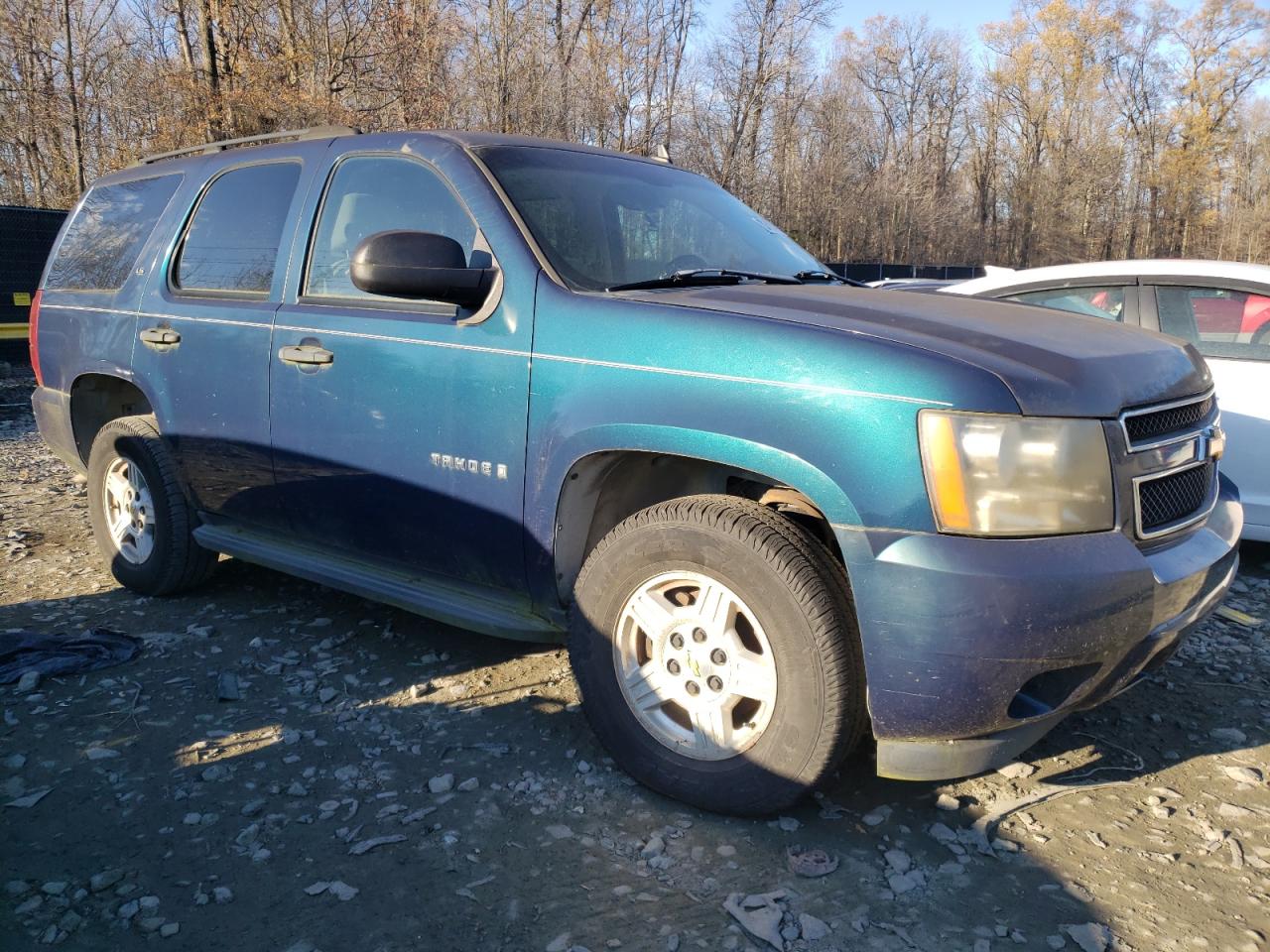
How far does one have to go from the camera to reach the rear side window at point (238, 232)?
13.4ft

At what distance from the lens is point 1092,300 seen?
5625 millimetres

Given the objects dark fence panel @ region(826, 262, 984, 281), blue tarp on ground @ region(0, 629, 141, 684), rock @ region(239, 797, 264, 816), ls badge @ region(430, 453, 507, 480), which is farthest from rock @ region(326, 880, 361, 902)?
dark fence panel @ region(826, 262, 984, 281)

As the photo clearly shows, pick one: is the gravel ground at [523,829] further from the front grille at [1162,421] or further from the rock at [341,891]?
the front grille at [1162,421]

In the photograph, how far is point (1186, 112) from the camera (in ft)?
161

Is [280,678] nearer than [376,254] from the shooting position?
No

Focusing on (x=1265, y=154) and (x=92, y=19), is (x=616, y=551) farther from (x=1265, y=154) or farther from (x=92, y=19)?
(x=1265, y=154)

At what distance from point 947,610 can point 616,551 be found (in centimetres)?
99

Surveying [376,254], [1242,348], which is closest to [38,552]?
[376,254]

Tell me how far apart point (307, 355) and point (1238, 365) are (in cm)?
458

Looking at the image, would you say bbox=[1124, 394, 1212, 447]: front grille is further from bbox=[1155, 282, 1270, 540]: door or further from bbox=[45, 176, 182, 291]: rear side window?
bbox=[45, 176, 182, 291]: rear side window

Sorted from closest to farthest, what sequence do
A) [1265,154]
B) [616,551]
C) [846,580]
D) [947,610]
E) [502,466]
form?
[947,610]
[846,580]
[616,551]
[502,466]
[1265,154]

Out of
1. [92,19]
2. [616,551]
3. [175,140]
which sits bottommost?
[616,551]

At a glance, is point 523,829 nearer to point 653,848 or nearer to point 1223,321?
point 653,848

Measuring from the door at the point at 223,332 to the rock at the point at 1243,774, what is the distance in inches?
139
